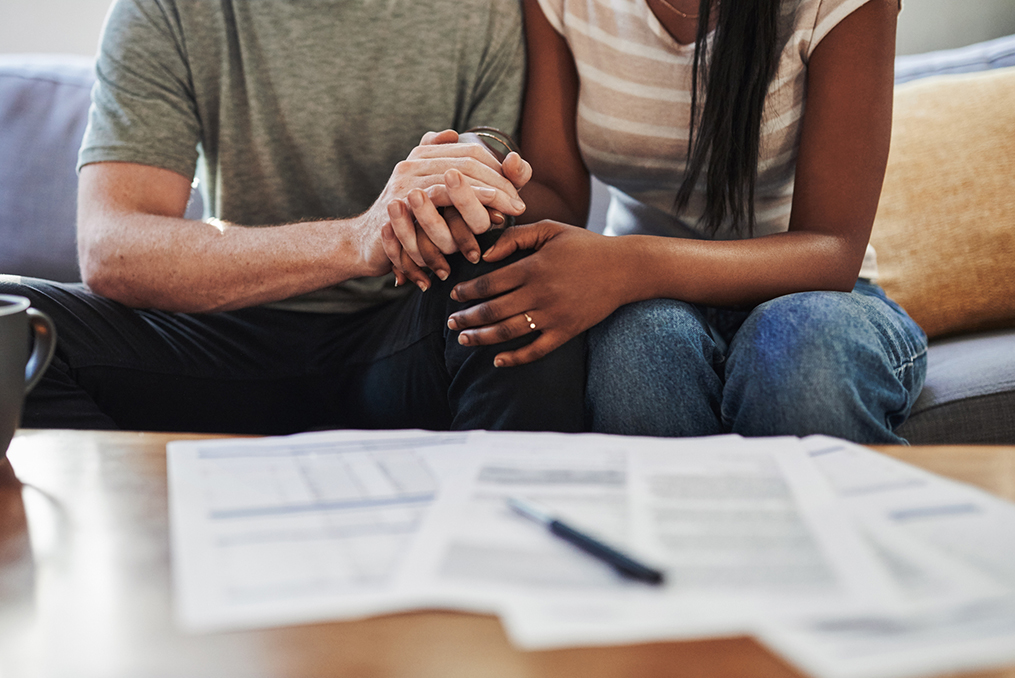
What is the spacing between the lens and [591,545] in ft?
1.19

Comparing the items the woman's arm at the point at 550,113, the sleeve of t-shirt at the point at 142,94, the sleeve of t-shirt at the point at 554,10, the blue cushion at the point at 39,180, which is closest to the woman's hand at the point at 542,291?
the woman's arm at the point at 550,113

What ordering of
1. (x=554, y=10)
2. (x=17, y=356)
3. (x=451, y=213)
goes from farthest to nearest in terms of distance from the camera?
(x=554, y=10), (x=451, y=213), (x=17, y=356)

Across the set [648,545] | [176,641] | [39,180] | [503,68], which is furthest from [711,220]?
[39,180]

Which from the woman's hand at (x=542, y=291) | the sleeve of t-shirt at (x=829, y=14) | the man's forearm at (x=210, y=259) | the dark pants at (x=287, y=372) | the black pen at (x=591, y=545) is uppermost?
the sleeve of t-shirt at (x=829, y=14)

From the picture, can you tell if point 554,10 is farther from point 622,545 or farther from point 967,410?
point 622,545

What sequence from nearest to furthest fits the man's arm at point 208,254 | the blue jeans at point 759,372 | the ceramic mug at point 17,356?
1. the ceramic mug at point 17,356
2. the blue jeans at point 759,372
3. the man's arm at point 208,254

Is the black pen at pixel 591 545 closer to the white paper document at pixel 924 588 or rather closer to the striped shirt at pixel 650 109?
the white paper document at pixel 924 588

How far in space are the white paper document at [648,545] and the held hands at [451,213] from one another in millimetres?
327

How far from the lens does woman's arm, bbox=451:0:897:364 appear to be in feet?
2.38

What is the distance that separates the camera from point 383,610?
0.33 meters

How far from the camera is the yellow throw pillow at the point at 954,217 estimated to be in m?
1.13

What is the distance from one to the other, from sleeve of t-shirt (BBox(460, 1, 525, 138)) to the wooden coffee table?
79cm

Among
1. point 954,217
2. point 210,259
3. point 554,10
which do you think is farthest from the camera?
point 954,217

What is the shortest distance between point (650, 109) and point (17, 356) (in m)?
0.78
